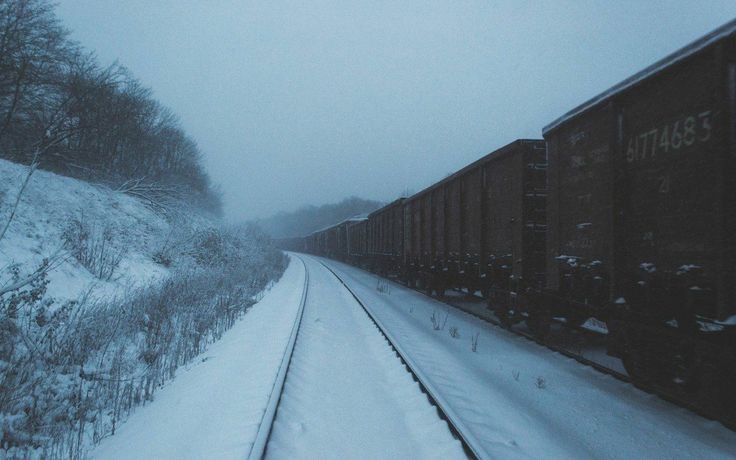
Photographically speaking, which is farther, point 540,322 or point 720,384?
point 540,322

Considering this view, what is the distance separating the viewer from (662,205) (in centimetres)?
382

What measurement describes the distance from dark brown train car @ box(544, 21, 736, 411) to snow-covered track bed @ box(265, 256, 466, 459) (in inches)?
99.1

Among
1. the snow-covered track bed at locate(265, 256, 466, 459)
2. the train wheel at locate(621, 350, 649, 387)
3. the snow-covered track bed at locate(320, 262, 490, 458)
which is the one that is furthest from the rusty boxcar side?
the snow-covered track bed at locate(265, 256, 466, 459)

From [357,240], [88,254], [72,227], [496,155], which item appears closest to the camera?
[496,155]

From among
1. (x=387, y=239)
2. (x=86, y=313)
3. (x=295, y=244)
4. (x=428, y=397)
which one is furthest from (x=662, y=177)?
(x=295, y=244)

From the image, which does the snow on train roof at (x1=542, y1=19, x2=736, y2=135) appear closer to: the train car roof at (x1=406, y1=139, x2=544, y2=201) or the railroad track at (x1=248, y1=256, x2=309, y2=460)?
the train car roof at (x1=406, y1=139, x2=544, y2=201)

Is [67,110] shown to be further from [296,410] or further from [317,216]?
[317,216]

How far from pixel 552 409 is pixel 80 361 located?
5488mm

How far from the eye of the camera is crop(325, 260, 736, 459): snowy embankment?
3.03 metres

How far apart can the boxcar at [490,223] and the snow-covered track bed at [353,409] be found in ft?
9.68

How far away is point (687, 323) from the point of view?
364 centimetres

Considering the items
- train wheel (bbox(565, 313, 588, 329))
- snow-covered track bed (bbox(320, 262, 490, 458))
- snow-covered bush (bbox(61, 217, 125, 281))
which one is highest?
snow-covered bush (bbox(61, 217, 125, 281))

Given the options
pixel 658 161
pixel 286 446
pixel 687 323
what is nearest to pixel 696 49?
pixel 658 161

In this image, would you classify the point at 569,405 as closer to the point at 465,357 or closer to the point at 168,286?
the point at 465,357
